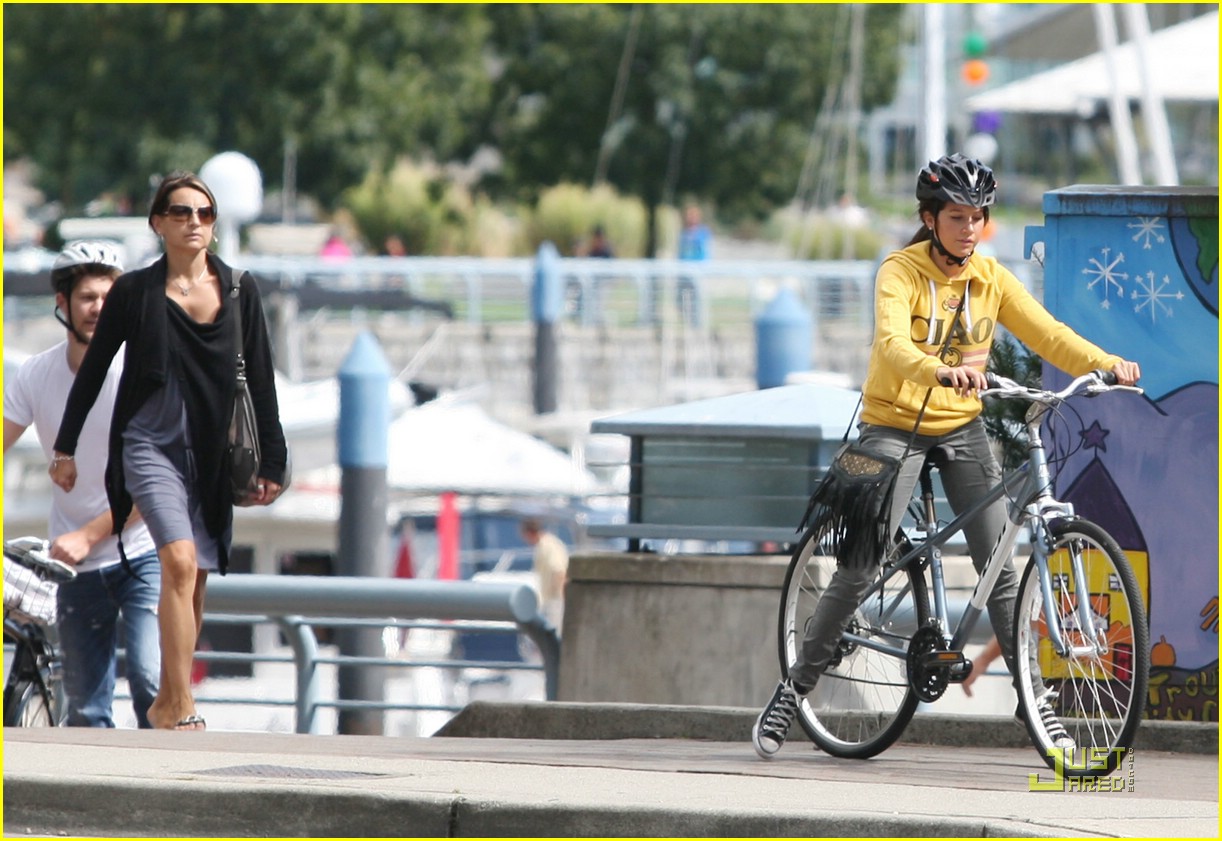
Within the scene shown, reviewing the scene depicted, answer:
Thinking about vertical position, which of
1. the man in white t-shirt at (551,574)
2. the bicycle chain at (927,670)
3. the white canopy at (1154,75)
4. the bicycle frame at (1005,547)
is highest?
the white canopy at (1154,75)

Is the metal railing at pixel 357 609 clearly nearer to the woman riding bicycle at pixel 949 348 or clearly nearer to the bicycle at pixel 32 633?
the bicycle at pixel 32 633

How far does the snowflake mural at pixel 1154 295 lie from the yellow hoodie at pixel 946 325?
831mm

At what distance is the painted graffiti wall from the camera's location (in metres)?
6.62

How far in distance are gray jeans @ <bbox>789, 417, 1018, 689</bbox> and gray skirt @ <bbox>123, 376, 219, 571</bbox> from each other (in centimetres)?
209

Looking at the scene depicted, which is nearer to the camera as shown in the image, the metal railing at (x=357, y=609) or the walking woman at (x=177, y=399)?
the walking woman at (x=177, y=399)

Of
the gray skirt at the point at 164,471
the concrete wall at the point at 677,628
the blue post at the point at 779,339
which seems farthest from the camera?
the blue post at the point at 779,339

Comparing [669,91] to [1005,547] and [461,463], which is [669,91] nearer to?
[461,463]

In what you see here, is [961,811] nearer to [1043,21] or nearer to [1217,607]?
[1217,607]

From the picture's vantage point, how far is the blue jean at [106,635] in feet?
23.8

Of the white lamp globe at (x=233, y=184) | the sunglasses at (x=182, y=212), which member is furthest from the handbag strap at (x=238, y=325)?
the white lamp globe at (x=233, y=184)

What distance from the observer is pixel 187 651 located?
6844 millimetres

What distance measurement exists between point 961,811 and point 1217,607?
1910 mm

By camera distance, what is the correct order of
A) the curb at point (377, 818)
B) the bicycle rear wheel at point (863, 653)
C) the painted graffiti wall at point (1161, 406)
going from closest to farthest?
1. the curb at point (377, 818)
2. the bicycle rear wheel at point (863, 653)
3. the painted graffiti wall at point (1161, 406)

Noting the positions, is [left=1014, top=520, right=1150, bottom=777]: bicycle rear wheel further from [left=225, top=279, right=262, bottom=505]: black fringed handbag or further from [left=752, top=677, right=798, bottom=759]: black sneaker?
[left=225, top=279, right=262, bottom=505]: black fringed handbag
